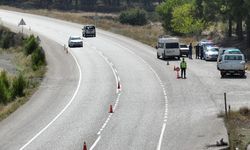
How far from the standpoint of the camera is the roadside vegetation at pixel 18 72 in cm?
4094

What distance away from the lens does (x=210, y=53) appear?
63188mm

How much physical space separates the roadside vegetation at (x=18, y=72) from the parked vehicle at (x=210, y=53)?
16720 mm

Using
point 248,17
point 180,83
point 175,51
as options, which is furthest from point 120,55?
point 180,83

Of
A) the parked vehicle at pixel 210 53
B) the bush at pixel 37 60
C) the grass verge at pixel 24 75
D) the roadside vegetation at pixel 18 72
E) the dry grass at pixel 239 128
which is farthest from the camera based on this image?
the parked vehicle at pixel 210 53

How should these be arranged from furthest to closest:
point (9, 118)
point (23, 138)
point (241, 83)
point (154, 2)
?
1. point (154, 2)
2. point (241, 83)
3. point (9, 118)
4. point (23, 138)

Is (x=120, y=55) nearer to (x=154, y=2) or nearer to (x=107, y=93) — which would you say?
(x=107, y=93)

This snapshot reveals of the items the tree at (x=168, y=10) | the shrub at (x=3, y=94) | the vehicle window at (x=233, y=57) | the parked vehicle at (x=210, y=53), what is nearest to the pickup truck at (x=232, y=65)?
the vehicle window at (x=233, y=57)

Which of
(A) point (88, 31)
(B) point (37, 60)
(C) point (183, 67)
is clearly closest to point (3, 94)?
(C) point (183, 67)

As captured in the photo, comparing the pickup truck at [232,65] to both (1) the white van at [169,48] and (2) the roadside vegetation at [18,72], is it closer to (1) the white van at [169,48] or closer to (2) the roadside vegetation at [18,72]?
(1) the white van at [169,48]

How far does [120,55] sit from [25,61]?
1060cm

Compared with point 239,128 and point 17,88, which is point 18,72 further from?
point 239,128

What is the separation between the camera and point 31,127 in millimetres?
30844

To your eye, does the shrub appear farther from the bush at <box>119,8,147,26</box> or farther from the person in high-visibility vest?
the bush at <box>119,8,147,26</box>

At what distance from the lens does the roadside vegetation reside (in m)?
40.9
